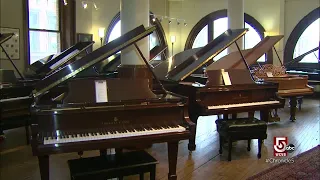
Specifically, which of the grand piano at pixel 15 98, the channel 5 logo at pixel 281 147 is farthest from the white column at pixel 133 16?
the channel 5 logo at pixel 281 147

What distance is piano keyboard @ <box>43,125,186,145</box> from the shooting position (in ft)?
8.45

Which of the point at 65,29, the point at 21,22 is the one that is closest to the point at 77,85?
the point at 21,22

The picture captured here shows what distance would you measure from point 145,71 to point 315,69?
23.0ft

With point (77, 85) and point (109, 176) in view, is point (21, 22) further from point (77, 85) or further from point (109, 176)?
point (109, 176)

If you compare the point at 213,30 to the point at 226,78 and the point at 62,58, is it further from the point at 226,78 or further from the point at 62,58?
the point at 226,78

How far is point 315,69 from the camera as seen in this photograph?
31.7 ft

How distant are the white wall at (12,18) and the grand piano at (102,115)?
18.8 ft

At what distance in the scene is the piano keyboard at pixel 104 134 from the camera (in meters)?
2.58

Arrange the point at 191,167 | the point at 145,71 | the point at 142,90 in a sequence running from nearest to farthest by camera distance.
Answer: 1. the point at 142,90
2. the point at 191,167
3. the point at 145,71

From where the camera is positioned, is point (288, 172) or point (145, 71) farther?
point (145, 71)

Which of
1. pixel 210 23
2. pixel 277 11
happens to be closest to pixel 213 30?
pixel 210 23

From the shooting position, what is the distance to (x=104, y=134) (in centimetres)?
272

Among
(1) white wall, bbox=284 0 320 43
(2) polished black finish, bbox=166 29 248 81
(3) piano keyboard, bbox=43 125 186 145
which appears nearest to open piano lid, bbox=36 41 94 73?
(2) polished black finish, bbox=166 29 248 81

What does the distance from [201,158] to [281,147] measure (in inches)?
48.7
